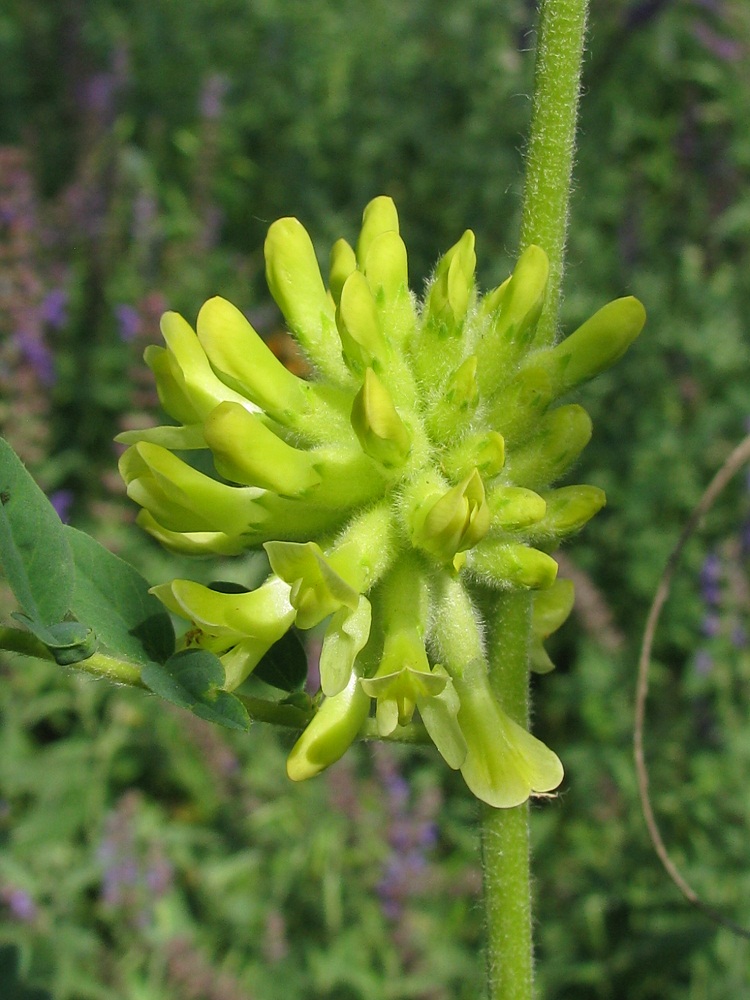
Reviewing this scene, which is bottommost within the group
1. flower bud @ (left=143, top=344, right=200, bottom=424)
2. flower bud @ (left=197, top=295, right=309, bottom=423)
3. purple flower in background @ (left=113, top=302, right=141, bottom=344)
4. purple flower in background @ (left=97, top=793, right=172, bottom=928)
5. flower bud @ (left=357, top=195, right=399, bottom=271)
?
purple flower in background @ (left=97, top=793, right=172, bottom=928)

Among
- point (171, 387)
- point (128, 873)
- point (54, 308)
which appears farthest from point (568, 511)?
point (54, 308)

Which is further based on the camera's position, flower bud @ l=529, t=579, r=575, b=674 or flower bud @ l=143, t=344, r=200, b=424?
flower bud @ l=529, t=579, r=575, b=674

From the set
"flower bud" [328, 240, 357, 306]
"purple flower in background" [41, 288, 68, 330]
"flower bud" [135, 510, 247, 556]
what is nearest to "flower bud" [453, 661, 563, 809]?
"flower bud" [135, 510, 247, 556]

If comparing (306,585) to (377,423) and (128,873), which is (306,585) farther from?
(128,873)

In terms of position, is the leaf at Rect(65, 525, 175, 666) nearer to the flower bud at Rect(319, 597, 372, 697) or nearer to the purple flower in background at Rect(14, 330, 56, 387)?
the flower bud at Rect(319, 597, 372, 697)

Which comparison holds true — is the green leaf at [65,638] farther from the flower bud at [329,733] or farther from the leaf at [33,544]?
the flower bud at [329,733]

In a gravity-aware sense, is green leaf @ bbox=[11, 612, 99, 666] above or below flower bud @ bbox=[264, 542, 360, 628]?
below

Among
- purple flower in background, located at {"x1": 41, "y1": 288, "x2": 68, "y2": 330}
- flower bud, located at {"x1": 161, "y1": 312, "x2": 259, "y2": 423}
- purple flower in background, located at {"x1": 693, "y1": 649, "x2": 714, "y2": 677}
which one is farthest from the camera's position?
purple flower in background, located at {"x1": 41, "y1": 288, "x2": 68, "y2": 330}
